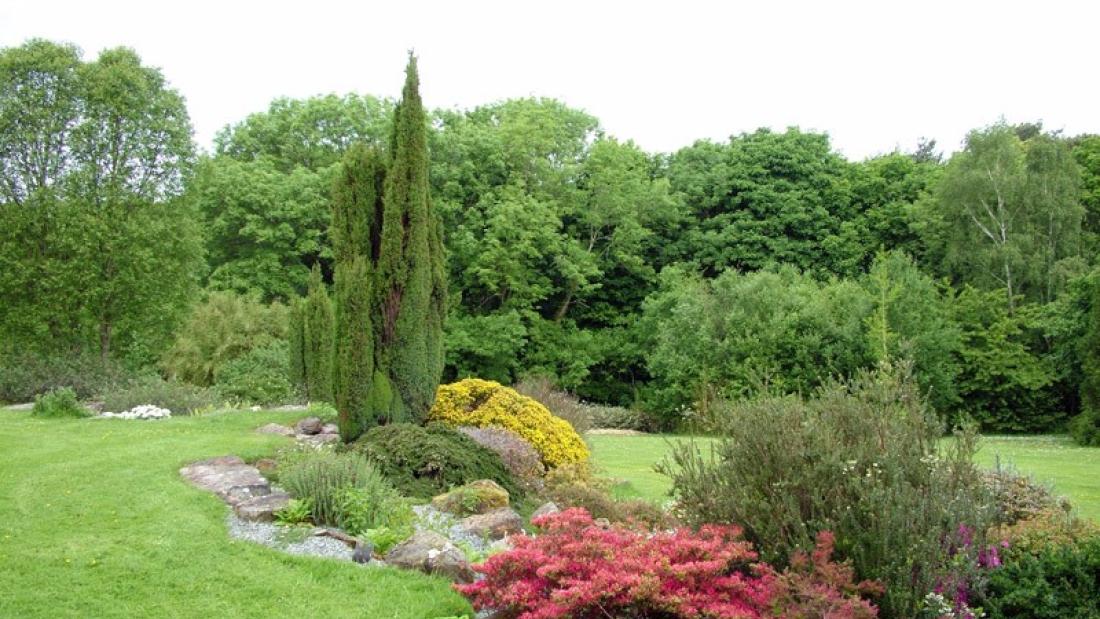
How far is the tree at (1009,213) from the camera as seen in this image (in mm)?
29766

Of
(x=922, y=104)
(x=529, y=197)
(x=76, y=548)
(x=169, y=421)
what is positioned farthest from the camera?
(x=529, y=197)

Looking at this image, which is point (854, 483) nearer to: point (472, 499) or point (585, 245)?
point (472, 499)

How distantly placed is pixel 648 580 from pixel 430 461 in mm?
4569

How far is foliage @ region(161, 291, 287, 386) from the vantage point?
2252cm

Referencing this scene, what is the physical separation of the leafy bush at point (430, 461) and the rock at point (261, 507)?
119 cm

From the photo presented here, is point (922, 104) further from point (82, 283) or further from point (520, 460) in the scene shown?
point (82, 283)

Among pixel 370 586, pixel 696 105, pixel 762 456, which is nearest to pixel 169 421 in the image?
pixel 370 586

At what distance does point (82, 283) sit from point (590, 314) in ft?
62.5

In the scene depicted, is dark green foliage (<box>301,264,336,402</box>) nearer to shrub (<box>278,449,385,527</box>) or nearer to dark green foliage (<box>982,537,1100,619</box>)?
shrub (<box>278,449,385,527</box>)

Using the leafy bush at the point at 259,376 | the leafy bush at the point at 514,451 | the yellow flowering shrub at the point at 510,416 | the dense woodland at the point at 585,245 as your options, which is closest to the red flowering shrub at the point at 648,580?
the leafy bush at the point at 514,451

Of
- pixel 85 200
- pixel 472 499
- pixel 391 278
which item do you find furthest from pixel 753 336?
pixel 472 499

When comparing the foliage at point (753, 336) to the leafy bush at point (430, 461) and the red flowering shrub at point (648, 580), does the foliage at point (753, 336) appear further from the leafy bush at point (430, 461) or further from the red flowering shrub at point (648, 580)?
the red flowering shrub at point (648, 580)

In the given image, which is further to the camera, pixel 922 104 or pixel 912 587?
pixel 922 104

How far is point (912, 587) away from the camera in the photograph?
467 centimetres
